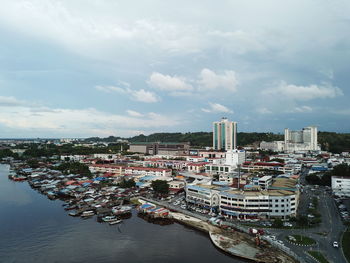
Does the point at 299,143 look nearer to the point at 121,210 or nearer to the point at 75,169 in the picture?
the point at 75,169

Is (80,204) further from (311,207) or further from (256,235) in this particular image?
(311,207)

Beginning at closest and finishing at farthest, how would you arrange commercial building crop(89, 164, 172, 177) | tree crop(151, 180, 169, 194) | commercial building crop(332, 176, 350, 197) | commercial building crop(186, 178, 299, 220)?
1. commercial building crop(186, 178, 299, 220)
2. commercial building crop(332, 176, 350, 197)
3. tree crop(151, 180, 169, 194)
4. commercial building crop(89, 164, 172, 177)

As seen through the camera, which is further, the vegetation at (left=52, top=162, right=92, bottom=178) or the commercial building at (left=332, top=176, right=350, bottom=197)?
the vegetation at (left=52, top=162, right=92, bottom=178)

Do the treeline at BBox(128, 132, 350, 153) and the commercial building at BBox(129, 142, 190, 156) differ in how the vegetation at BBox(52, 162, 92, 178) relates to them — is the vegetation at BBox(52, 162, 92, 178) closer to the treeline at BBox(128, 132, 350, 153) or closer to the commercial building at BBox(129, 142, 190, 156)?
the commercial building at BBox(129, 142, 190, 156)

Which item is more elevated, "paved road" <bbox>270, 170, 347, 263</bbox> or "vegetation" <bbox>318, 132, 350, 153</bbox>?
"vegetation" <bbox>318, 132, 350, 153</bbox>

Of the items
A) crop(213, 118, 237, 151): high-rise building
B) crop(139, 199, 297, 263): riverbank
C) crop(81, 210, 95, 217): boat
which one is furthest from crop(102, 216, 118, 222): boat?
crop(213, 118, 237, 151): high-rise building

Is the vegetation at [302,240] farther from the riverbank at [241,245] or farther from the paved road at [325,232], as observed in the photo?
the riverbank at [241,245]
